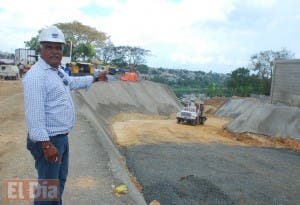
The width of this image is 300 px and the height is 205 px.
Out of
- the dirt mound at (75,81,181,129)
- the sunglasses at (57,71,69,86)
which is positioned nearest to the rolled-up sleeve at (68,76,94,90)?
the sunglasses at (57,71,69,86)

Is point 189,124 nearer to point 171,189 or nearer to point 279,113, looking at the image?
point 279,113

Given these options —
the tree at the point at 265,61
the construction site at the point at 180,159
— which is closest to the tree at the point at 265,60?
the tree at the point at 265,61

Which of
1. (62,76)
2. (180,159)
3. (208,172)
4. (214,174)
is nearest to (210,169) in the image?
(208,172)

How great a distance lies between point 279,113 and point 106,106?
53.2ft

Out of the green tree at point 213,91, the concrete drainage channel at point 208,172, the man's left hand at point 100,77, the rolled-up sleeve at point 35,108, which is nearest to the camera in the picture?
the rolled-up sleeve at point 35,108

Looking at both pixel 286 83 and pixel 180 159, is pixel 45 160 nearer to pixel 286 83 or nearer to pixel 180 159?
pixel 180 159

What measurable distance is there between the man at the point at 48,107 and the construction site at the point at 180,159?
2.22 meters

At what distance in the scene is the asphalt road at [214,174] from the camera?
37.7 ft

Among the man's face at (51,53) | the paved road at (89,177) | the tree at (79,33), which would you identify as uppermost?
the tree at (79,33)

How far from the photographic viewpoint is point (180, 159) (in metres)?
17.2

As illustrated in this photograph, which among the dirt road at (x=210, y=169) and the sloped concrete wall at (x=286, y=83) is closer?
the dirt road at (x=210, y=169)

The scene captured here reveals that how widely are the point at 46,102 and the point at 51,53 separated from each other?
Answer: 58cm

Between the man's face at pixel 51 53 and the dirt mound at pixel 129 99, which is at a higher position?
the man's face at pixel 51 53

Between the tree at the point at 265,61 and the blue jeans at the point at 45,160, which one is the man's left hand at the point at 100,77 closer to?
the blue jeans at the point at 45,160
